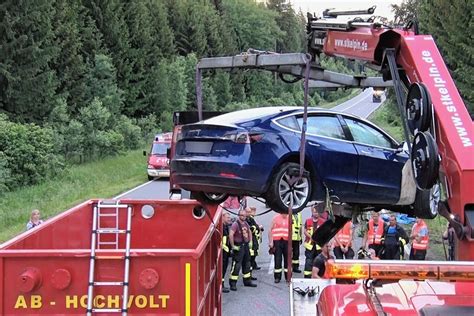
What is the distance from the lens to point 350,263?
2512mm

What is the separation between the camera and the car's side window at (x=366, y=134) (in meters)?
6.76

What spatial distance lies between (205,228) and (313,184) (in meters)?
1.27

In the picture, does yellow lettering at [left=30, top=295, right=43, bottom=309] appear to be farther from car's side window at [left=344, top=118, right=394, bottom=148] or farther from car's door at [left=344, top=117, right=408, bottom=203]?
car's side window at [left=344, top=118, right=394, bottom=148]

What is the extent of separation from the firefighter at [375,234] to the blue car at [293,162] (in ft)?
18.2

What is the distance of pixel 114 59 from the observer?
4634cm

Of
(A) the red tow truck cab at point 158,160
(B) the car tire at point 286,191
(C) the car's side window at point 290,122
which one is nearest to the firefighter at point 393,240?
(C) the car's side window at point 290,122

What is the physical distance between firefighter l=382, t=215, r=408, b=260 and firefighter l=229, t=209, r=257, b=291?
257cm

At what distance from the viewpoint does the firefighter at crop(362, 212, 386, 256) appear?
1222 cm

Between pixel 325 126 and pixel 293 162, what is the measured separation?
72 cm

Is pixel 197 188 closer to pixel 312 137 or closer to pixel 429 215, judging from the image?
pixel 312 137

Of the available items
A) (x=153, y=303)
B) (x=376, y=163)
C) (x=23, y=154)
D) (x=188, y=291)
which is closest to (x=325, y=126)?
(x=376, y=163)

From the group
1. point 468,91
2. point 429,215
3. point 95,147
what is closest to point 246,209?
point 429,215

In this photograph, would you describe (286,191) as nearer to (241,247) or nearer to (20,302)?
(20,302)

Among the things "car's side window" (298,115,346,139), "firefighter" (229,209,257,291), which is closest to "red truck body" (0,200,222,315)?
"car's side window" (298,115,346,139)
